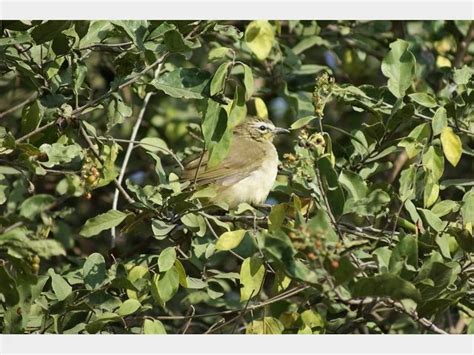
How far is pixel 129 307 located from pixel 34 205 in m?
0.59

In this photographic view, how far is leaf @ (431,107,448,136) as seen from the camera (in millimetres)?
4098

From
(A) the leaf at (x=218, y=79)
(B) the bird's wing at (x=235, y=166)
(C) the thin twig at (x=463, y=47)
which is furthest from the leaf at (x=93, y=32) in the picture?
(C) the thin twig at (x=463, y=47)

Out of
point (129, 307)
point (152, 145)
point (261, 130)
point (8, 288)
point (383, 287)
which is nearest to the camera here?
point (383, 287)

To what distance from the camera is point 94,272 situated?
13.4 ft

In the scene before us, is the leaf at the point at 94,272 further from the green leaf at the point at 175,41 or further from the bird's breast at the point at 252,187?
the bird's breast at the point at 252,187

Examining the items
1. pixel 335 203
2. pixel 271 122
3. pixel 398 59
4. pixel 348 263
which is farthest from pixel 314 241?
pixel 271 122

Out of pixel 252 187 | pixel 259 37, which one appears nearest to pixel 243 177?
pixel 252 187

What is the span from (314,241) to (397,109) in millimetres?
1495

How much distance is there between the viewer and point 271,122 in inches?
254

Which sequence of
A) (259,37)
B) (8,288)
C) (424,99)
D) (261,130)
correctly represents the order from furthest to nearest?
(261,130) < (259,37) < (424,99) < (8,288)

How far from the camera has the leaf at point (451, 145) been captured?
4102mm

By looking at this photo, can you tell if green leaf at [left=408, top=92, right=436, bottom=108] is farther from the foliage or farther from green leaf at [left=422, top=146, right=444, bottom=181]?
green leaf at [left=422, top=146, right=444, bottom=181]

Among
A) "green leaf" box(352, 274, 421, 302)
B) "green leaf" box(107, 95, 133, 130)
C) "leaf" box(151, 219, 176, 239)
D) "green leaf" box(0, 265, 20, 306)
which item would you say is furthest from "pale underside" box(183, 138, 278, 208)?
"green leaf" box(352, 274, 421, 302)

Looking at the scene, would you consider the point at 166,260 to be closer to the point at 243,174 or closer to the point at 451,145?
the point at 451,145
